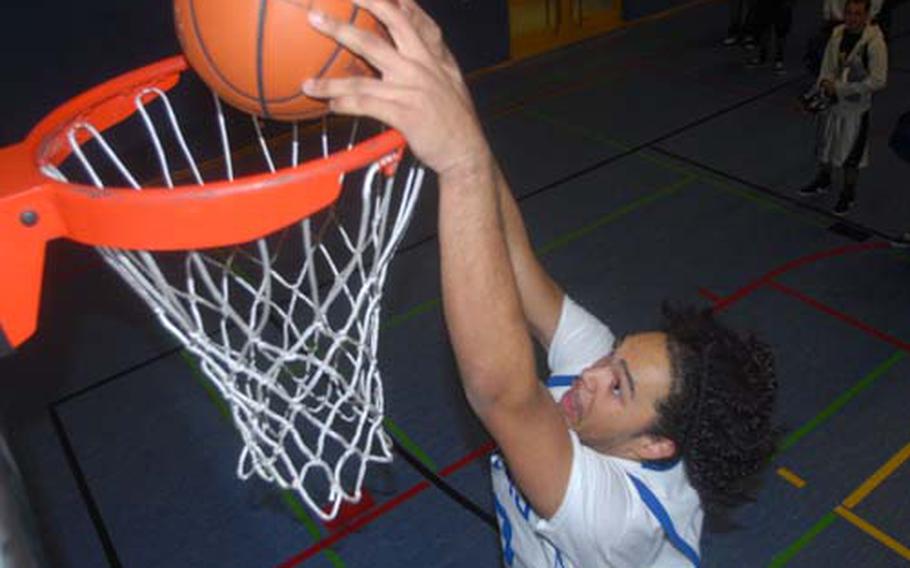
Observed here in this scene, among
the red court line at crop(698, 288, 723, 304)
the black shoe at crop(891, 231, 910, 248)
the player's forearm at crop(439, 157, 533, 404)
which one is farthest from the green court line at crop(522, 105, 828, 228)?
the player's forearm at crop(439, 157, 533, 404)

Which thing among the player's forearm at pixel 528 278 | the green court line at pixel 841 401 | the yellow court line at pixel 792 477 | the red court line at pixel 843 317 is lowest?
the yellow court line at pixel 792 477

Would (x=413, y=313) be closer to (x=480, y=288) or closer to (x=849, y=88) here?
(x=849, y=88)

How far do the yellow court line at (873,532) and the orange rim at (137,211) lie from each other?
2.92 m

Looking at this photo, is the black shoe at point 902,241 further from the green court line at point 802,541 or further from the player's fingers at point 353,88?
the player's fingers at point 353,88

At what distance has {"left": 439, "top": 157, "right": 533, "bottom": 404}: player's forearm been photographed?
4.41 feet

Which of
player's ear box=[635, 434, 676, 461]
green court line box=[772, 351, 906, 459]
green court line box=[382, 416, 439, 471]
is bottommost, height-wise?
green court line box=[772, 351, 906, 459]

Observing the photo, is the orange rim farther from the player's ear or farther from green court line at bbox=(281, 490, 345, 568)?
green court line at bbox=(281, 490, 345, 568)

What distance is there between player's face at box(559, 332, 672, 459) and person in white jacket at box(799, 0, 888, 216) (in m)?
3.90

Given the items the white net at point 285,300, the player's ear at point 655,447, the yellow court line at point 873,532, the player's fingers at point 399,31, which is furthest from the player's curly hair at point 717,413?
the yellow court line at point 873,532

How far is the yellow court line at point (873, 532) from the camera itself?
3.19 metres

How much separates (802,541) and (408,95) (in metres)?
2.89

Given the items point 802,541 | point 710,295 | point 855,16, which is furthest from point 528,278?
point 855,16

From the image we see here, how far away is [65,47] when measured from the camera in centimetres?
599

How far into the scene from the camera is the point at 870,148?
6.25m
